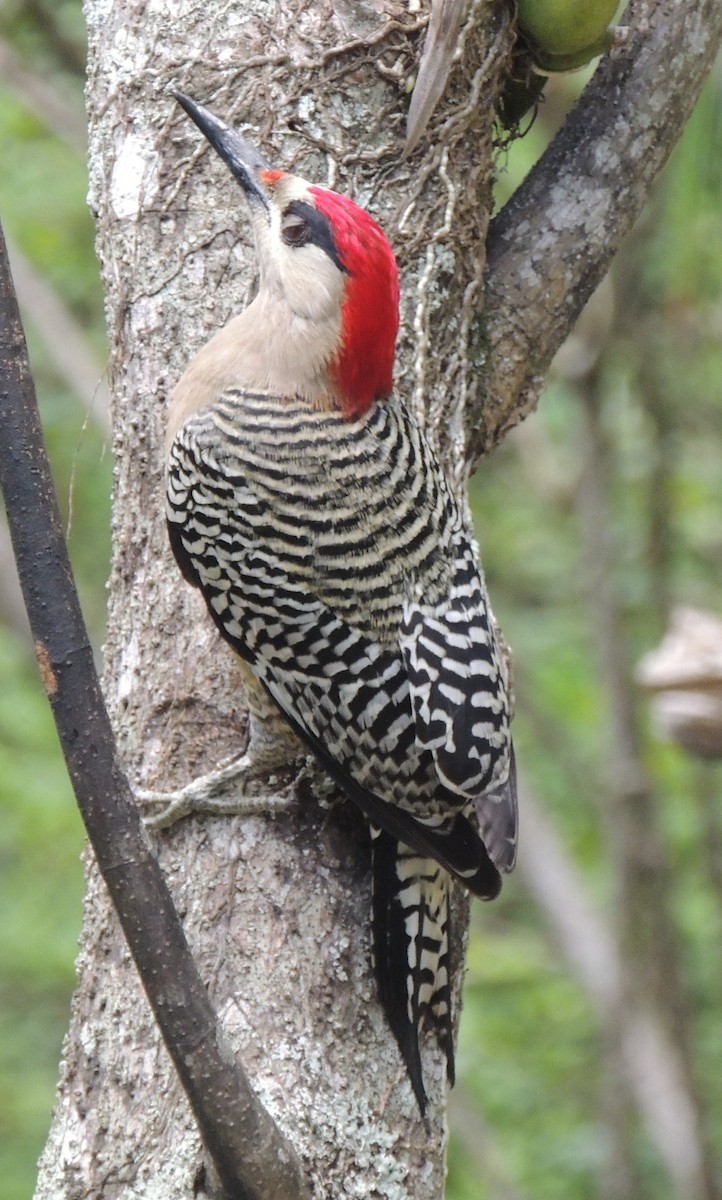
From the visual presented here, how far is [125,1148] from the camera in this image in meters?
2.59

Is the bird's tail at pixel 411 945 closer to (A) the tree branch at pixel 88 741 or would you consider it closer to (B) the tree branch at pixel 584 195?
(A) the tree branch at pixel 88 741

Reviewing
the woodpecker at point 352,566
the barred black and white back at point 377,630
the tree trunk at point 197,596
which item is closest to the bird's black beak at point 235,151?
the woodpecker at point 352,566

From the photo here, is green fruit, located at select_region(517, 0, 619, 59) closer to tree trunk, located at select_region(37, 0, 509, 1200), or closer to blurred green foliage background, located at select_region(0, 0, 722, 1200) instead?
tree trunk, located at select_region(37, 0, 509, 1200)

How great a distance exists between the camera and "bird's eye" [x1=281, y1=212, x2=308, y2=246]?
9.36ft

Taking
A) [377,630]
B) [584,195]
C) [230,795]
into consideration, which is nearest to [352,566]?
[377,630]

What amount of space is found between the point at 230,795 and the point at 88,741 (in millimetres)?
731

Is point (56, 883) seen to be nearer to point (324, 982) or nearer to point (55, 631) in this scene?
point (324, 982)

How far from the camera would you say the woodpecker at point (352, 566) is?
8.82 feet

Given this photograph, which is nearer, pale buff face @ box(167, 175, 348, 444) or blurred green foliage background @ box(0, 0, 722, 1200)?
pale buff face @ box(167, 175, 348, 444)

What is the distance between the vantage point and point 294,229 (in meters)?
2.87

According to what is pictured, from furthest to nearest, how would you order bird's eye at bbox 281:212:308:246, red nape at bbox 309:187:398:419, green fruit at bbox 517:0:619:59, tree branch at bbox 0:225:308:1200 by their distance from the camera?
green fruit at bbox 517:0:619:59 < bird's eye at bbox 281:212:308:246 < red nape at bbox 309:187:398:419 < tree branch at bbox 0:225:308:1200

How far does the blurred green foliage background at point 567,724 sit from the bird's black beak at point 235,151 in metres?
2.40

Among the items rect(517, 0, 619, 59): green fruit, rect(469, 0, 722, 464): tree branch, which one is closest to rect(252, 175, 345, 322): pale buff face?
rect(469, 0, 722, 464): tree branch

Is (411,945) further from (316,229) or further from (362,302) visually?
(316,229)
